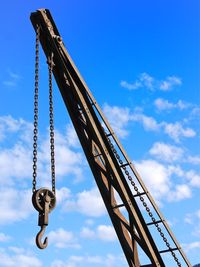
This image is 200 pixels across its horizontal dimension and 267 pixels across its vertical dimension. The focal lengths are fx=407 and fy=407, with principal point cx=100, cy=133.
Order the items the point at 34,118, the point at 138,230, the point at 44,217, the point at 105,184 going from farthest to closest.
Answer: the point at 105,184, the point at 138,230, the point at 34,118, the point at 44,217

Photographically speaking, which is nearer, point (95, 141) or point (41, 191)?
point (41, 191)

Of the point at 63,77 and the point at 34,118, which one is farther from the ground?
the point at 63,77

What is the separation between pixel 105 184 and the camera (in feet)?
29.6

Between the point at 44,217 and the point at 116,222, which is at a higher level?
the point at 116,222

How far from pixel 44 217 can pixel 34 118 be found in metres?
1.87

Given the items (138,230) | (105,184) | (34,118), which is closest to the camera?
(34,118)

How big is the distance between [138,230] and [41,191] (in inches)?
114

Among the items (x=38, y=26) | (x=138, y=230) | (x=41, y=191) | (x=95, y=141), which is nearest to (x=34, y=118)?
(x=41, y=191)

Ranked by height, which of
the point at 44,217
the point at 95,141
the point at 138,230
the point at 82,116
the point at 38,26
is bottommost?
the point at 44,217

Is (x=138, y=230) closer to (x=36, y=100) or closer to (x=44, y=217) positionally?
(x=44, y=217)

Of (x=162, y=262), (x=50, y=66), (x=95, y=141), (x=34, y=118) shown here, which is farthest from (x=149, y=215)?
(x=50, y=66)

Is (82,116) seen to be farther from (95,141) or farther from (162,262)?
(162,262)

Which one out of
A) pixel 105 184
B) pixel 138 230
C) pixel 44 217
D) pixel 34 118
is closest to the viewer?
pixel 44 217

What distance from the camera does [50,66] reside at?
8781mm
